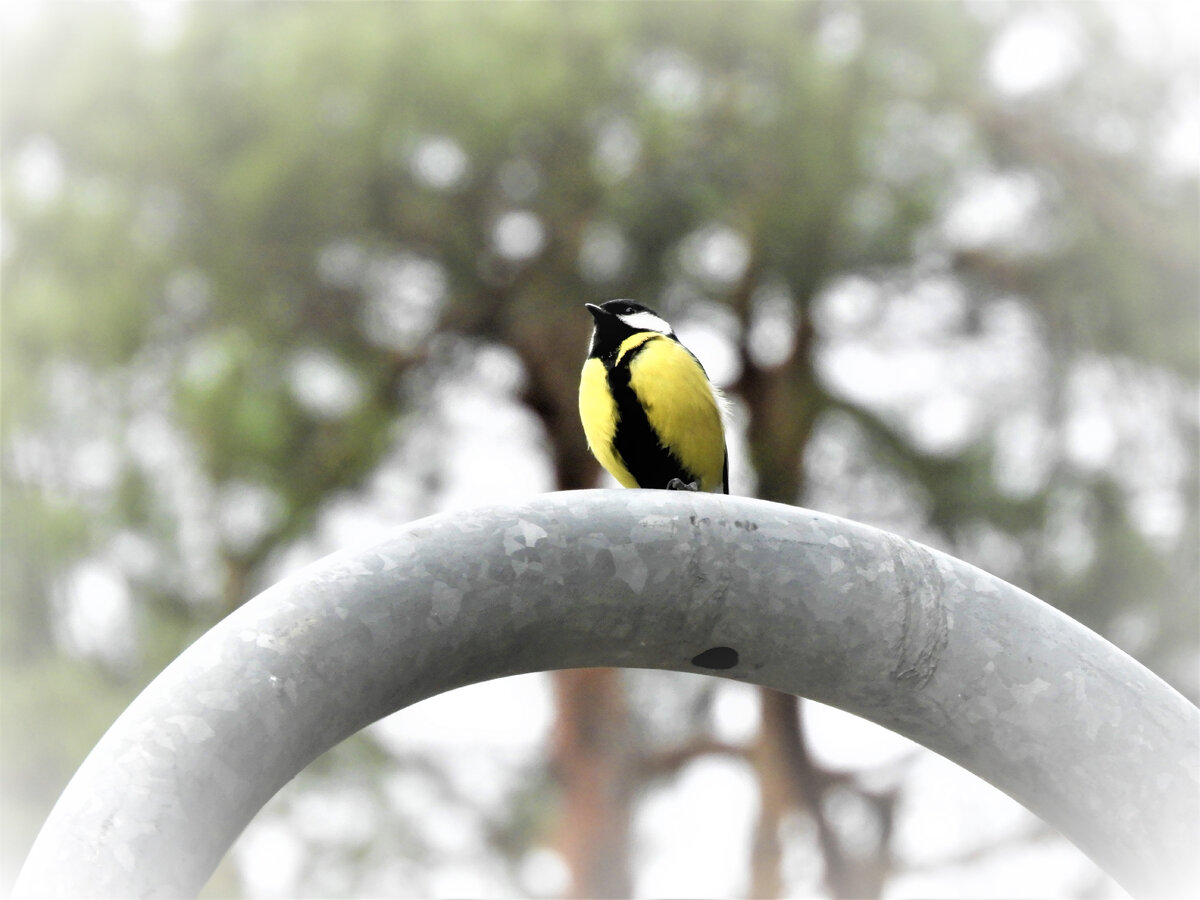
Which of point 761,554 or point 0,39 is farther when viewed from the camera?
point 0,39

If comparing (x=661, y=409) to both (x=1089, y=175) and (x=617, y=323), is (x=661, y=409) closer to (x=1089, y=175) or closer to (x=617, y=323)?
(x=617, y=323)

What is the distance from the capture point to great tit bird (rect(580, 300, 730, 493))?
1.37m

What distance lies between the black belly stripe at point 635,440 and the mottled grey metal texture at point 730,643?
60 cm

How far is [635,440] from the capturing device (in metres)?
1.37

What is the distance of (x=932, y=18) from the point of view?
3.93 metres

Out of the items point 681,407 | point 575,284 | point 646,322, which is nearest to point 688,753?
point 575,284

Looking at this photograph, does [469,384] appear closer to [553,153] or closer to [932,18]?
[553,153]

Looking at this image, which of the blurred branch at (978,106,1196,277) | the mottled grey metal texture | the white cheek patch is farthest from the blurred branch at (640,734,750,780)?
the mottled grey metal texture

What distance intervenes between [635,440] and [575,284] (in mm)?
2511

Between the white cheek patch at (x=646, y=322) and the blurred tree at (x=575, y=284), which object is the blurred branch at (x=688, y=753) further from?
the white cheek patch at (x=646, y=322)

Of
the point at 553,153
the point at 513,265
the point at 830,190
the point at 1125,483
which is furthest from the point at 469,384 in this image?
the point at 1125,483

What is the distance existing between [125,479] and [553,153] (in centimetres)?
181

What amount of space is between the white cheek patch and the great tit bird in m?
0.15

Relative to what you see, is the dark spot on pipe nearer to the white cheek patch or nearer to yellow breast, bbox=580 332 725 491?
yellow breast, bbox=580 332 725 491
